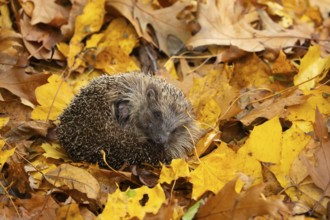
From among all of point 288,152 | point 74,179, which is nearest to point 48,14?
point 74,179

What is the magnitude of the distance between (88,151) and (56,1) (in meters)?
2.24

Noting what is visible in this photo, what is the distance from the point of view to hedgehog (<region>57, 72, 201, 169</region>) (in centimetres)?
422

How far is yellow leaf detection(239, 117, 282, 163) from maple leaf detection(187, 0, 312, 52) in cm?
170

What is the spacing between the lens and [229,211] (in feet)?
10.8

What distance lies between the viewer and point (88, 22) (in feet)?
18.8

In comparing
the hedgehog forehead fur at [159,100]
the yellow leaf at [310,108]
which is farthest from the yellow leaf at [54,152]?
the yellow leaf at [310,108]

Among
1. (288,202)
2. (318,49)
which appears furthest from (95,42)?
(288,202)

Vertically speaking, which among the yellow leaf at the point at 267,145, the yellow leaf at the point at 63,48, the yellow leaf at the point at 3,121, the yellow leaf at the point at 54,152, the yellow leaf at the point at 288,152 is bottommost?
the yellow leaf at the point at 54,152

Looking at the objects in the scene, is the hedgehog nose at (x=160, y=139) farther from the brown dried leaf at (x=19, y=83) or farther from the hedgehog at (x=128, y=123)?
the brown dried leaf at (x=19, y=83)

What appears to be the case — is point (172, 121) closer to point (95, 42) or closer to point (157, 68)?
point (157, 68)

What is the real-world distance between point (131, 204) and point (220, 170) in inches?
25.4

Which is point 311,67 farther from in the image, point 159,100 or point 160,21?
point 160,21

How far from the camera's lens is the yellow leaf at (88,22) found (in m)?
5.67

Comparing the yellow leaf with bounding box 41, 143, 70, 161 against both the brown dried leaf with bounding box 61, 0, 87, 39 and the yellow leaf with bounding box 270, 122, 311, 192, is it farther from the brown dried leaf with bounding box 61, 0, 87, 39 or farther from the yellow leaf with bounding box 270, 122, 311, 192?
the yellow leaf with bounding box 270, 122, 311, 192
